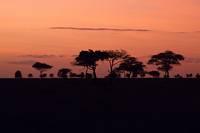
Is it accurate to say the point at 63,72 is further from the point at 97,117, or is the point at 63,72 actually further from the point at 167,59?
the point at 97,117

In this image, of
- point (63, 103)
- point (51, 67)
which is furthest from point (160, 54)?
point (63, 103)

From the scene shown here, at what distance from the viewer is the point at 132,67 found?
104m

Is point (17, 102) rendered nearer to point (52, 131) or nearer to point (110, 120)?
point (110, 120)

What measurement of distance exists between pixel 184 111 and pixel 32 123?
7.35m

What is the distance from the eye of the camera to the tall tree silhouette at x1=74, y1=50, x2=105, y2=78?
90.1 metres

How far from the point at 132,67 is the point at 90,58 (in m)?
15.8

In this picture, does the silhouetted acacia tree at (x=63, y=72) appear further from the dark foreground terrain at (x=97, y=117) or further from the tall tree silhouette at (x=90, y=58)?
the dark foreground terrain at (x=97, y=117)

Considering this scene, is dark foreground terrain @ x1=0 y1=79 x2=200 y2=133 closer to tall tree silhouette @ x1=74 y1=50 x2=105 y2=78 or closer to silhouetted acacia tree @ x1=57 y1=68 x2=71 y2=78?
tall tree silhouette @ x1=74 y1=50 x2=105 y2=78

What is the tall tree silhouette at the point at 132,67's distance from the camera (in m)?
101

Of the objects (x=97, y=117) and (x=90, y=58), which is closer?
(x=97, y=117)

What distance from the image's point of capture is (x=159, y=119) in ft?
67.8

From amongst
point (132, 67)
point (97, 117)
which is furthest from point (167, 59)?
point (97, 117)

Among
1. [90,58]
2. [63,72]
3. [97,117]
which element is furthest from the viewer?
[63,72]

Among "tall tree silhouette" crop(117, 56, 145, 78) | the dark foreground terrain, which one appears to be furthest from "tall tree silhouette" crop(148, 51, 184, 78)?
the dark foreground terrain
